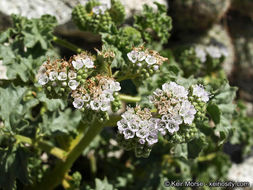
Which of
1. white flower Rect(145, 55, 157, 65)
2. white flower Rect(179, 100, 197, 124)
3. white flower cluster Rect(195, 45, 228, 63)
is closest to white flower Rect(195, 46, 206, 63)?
white flower cluster Rect(195, 45, 228, 63)

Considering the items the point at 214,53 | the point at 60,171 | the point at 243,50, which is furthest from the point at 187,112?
the point at 243,50

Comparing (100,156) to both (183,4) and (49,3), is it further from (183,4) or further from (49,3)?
(183,4)

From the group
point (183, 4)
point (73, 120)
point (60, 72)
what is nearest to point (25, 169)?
point (73, 120)

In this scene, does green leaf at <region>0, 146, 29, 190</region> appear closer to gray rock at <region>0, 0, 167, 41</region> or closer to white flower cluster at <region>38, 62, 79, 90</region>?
white flower cluster at <region>38, 62, 79, 90</region>

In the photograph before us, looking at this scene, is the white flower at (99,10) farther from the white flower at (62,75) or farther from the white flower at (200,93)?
the white flower at (200,93)

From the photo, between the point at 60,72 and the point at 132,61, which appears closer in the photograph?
the point at 60,72

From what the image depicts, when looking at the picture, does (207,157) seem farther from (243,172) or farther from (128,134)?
(128,134)
